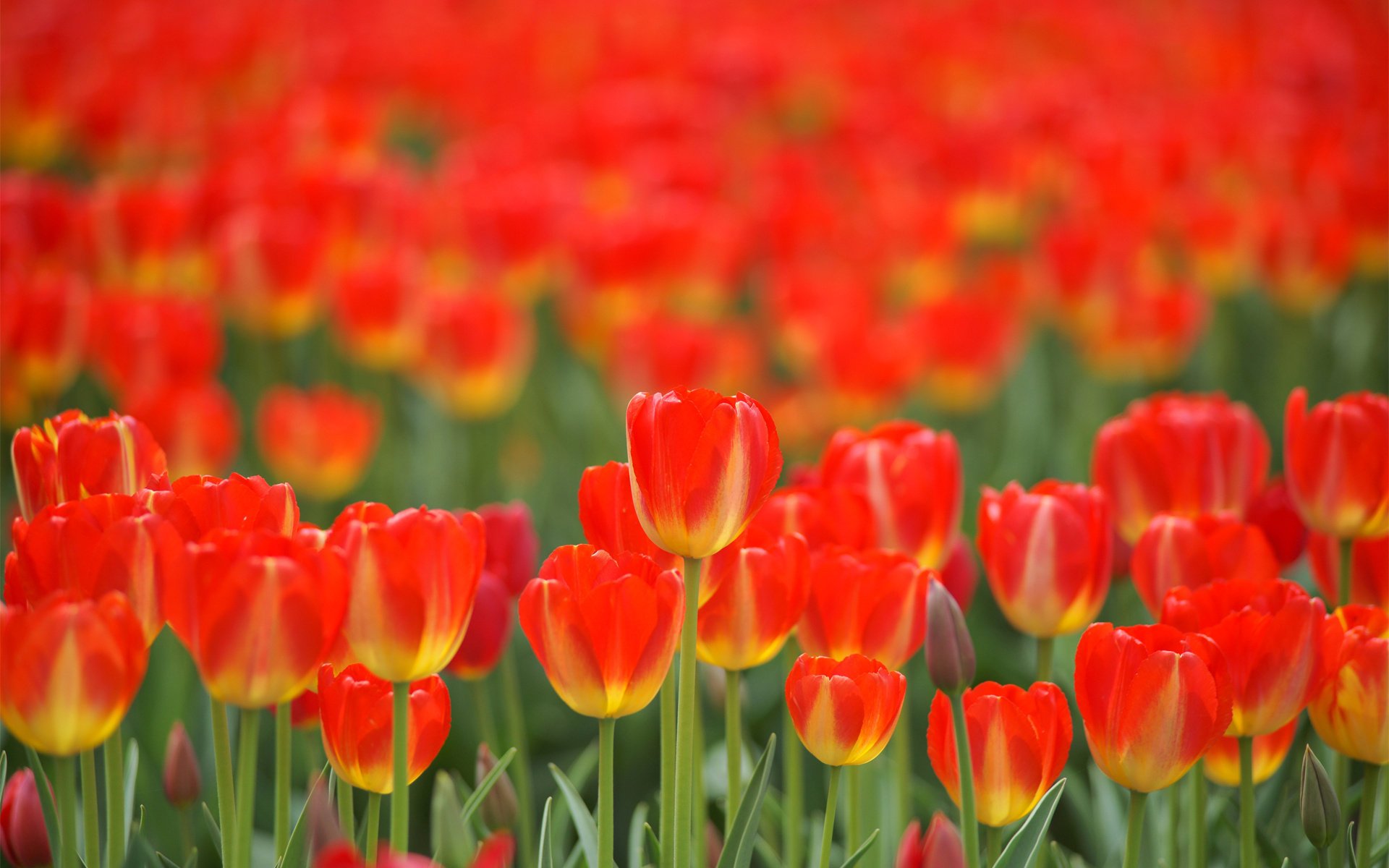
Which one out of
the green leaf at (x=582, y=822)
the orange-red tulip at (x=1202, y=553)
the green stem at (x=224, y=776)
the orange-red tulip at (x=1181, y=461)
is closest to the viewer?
the green stem at (x=224, y=776)

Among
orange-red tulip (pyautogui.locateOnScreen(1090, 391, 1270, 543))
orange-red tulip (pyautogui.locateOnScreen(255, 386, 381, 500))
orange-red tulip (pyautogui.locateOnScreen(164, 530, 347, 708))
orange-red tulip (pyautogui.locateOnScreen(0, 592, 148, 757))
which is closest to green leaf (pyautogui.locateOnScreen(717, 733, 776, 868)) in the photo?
orange-red tulip (pyautogui.locateOnScreen(164, 530, 347, 708))

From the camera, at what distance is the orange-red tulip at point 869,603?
0.93 meters

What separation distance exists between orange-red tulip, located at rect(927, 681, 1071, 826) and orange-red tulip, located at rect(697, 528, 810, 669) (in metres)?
0.13

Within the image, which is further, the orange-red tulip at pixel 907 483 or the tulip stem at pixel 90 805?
the orange-red tulip at pixel 907 483

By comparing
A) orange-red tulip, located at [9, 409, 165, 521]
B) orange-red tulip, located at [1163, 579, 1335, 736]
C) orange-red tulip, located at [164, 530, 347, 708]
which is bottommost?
orange-red tulip, located at [1163, 579, 1335, 736]

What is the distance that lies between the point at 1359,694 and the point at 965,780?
0.31 meters

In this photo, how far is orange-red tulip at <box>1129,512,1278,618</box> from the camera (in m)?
1.00

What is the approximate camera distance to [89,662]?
71 centimetres

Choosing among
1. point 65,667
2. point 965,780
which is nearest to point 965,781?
point 965,780

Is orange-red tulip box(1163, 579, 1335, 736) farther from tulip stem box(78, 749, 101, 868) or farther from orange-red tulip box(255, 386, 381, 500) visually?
orange-red tulip box(255, 386, 381, 500)

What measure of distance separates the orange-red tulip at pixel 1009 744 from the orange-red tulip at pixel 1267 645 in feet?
0.39

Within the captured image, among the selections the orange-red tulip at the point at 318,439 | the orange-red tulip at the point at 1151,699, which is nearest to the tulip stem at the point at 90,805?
the orange-red tulip at the point at 1151,699

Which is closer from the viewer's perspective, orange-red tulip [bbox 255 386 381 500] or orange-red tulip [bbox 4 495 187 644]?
orange-red tulip [bbox 4 495 187 644]

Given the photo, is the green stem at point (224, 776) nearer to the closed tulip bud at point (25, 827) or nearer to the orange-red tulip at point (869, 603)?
the closed tulip bud at point (25, 827)
